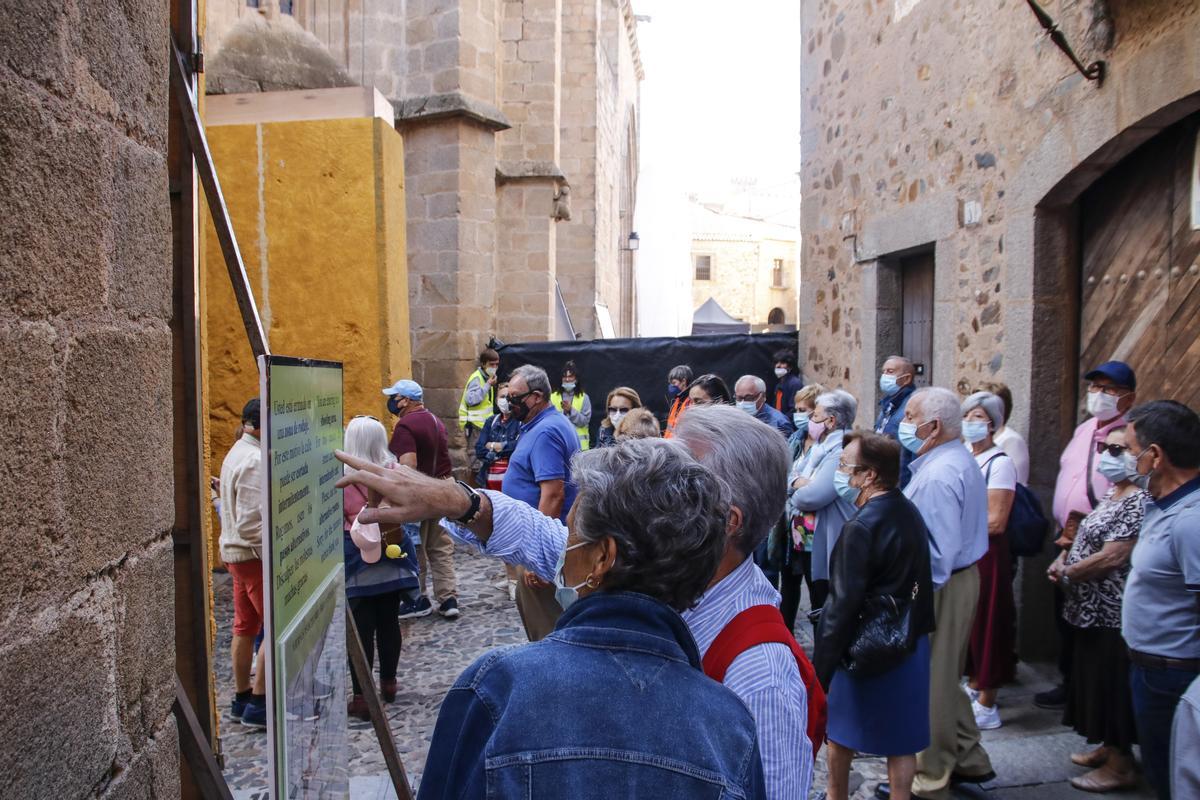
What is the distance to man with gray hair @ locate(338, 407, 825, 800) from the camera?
5.02ft

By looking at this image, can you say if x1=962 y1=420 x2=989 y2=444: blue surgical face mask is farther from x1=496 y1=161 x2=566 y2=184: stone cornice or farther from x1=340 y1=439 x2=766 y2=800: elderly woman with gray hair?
x1=496 y1=161 x2=566 y2=184: stone cornice

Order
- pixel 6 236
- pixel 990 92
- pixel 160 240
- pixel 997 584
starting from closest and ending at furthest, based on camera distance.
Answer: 1. pixel 6 236
2. pixel 160 240
3. pixel 997 584
4. pixel 990 92

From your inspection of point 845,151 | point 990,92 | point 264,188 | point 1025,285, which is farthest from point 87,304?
point 845,151

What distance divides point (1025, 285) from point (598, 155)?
42.7ft

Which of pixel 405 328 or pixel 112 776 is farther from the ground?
pixel 405 328

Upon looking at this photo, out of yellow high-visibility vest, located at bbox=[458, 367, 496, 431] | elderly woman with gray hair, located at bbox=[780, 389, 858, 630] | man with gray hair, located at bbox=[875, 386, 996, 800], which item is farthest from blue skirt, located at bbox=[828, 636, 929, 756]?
yellow high-visibility vest, located at bbox=[458, 367, 496, 431]

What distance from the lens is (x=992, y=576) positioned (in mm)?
4789

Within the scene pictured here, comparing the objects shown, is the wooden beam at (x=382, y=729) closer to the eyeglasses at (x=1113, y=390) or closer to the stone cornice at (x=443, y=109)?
the eyeglasses at (x=1113, y=390)

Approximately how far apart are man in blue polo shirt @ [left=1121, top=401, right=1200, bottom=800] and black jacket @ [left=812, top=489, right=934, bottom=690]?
2.34ft

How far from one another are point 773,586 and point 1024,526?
7.59ft

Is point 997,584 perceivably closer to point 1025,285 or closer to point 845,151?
point 1025,285

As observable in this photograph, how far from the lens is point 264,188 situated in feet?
26.6

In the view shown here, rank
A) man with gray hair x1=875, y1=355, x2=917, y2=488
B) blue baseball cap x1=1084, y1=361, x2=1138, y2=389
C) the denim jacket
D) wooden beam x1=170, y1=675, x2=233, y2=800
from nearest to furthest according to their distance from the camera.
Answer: the denim jacket < wooden beam x1=170, y1=675, x2=233, y2=800 < blue baseball cap x1=1084, y1=361, x2=1138, y2=389 < man with gray hair x1=875, y1=355, x2=917, y2=488

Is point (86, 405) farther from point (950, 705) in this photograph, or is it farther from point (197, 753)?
point (950, 705)
